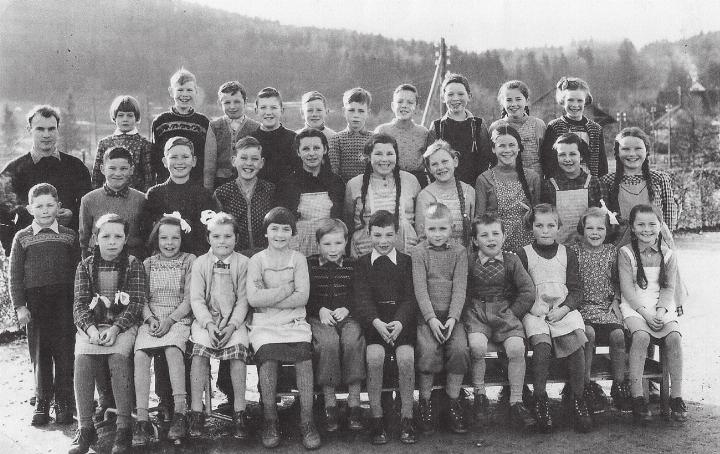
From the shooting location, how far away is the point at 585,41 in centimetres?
2867

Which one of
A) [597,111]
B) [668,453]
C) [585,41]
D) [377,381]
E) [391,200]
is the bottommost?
[668,453]

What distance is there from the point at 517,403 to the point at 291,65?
17.0 metres

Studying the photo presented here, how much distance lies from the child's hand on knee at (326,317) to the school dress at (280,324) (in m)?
0.10

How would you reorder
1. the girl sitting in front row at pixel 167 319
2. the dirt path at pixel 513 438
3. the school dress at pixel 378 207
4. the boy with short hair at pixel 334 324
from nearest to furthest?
the dirt path at pixel 513 438
the girl sitting in front row at pixel 167 319
the boy with short hair at pixel 334 324
the school dress at pixel 378 207

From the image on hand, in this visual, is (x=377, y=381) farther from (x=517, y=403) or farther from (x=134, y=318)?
(x=134, y=318)

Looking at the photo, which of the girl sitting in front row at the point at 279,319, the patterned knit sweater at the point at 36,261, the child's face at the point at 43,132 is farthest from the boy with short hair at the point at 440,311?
the child's face at the point at 43,132

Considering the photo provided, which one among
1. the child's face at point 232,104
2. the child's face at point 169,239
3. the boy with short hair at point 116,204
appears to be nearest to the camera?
the child's face at point 169,239

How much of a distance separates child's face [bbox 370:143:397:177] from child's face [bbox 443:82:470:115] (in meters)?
0.89

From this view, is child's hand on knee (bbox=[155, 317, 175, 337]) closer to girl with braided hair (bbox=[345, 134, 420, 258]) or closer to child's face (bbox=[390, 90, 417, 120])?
girl with braided hair (bbox=[345, 134, 420, 258])

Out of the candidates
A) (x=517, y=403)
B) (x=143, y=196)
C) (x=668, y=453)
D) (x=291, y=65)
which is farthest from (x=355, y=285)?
(x=291, y=65)

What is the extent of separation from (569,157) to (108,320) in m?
3.36

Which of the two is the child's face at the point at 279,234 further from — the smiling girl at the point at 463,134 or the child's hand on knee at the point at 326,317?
the smiling girl at the point at 463,134

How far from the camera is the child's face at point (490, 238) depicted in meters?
4.24

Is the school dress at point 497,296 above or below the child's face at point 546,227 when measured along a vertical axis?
below
